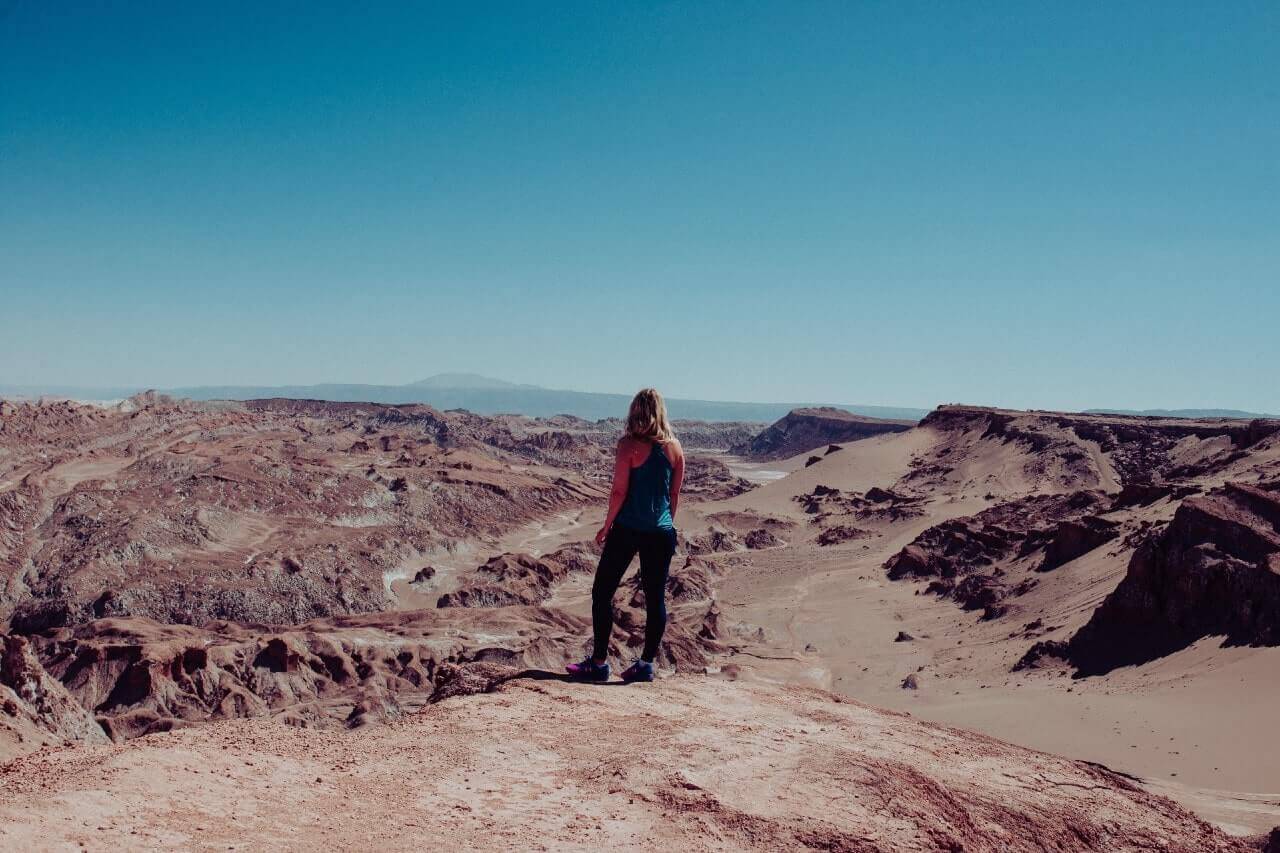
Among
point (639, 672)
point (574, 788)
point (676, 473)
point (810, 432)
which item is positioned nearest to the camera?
point (574, 788)

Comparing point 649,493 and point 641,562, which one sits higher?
point 649,493

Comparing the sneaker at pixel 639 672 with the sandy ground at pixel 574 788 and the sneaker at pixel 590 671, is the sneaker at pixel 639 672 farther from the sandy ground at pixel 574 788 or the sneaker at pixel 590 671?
the sandy ground at pixel 574 788

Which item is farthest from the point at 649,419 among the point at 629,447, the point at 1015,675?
the point at 1015,675

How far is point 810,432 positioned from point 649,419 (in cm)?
10527

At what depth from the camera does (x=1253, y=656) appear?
1305 cm

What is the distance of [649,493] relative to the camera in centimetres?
523

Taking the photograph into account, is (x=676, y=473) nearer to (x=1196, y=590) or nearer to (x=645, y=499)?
(x=645, y=499)

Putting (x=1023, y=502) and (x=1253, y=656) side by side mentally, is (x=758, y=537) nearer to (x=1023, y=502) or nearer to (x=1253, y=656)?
(x=1023, y=502)

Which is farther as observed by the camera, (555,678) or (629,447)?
(555,678)

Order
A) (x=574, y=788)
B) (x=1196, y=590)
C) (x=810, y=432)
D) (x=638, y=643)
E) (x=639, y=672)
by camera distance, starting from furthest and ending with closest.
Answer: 1. (x=810, y=432)
2. (x=638, y=643)
3. (x=1196, y=590)
4. (x=639, y=672)
5. (x=574, y=788)

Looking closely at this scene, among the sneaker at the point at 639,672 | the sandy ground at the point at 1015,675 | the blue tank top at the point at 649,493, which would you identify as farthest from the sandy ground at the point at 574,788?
the sandy ground at the point at 1015,675

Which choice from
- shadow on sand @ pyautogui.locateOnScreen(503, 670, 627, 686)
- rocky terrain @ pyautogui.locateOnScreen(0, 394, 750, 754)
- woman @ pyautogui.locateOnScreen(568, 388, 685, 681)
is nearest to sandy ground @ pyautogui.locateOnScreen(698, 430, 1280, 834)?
rocky terrain @ pyautogui.locateOnScreen(0, 394, 750, 754)

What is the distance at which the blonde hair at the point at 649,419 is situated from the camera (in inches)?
203

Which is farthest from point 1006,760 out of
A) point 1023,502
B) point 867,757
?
point 1023,502
